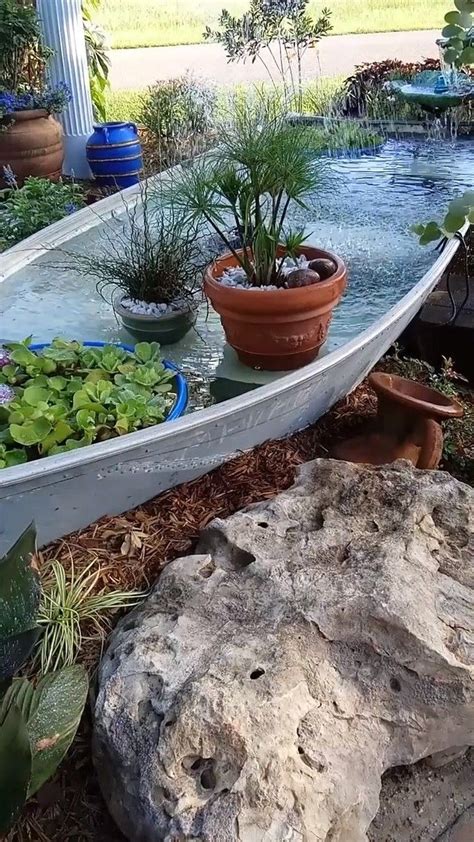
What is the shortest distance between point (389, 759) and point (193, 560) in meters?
0.59

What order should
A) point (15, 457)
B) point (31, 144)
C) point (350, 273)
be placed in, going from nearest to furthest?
point (15, 457) < point (350, 273) < point (31, 144)

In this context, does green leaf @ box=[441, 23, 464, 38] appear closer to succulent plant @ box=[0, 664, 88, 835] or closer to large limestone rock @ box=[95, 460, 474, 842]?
large limestone rock @ box=[95, 460, 474, 842]

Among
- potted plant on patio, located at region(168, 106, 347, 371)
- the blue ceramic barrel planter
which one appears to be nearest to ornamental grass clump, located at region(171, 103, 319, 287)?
potted plant on patio, located at region(168, 106, 347, 371)

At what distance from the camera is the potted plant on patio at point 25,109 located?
5.34m

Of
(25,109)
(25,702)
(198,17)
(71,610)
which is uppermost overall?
(198,17)

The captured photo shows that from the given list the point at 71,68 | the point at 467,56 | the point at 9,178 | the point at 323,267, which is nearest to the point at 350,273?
the point at 323,267

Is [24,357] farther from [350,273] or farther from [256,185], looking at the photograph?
[350,273]

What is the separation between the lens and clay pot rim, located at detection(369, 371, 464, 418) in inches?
89.6

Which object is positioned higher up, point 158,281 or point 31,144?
point 31,144

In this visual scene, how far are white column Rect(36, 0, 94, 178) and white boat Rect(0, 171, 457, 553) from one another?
4.08 meters

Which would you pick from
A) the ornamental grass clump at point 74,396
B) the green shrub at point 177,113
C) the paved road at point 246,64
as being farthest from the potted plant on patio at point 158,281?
the paved road at point 246,64

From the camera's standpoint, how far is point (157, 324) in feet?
9.34

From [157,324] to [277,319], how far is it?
0.59 metres

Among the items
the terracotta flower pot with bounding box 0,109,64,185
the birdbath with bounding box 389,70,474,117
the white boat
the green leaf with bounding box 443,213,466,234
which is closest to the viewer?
the green leaf with bounding box 443,213,466,234
